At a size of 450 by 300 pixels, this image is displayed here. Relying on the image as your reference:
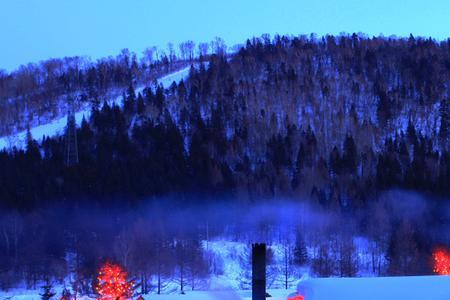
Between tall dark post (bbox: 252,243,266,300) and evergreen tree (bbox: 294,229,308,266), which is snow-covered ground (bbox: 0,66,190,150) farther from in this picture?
tall dark post (bbox: 252,243,266,300)

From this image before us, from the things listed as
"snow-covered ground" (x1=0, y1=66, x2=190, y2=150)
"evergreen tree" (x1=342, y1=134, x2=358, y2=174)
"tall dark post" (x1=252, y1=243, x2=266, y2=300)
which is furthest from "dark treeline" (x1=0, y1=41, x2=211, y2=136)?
"tall dark post" (x1=252, y1=243, x2=266, y2=300)

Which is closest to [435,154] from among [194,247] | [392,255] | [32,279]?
[392,255]

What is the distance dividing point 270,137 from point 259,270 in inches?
2672

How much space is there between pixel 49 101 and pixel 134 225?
188 feet

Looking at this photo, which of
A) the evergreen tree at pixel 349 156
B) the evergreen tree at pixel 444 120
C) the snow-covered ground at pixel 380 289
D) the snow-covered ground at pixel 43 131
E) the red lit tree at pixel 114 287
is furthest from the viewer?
the snow-covered ground at pixel 43 131

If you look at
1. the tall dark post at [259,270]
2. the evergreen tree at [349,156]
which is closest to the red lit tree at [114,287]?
the tall dark post at [259,270]

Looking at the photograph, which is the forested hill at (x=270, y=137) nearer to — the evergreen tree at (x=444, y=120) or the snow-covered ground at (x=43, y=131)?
the evergreen tree at (x=444, y=120)

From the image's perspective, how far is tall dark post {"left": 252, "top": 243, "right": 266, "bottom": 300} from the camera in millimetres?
14477

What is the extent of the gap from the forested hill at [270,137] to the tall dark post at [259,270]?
5031cm

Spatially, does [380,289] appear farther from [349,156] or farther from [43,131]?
[43,131]

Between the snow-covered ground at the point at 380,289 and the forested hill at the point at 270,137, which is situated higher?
the forested hill at the point at 270,137

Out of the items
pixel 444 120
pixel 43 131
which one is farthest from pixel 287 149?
pixel 43 131

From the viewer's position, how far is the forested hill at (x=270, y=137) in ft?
221

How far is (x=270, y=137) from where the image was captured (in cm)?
8219
